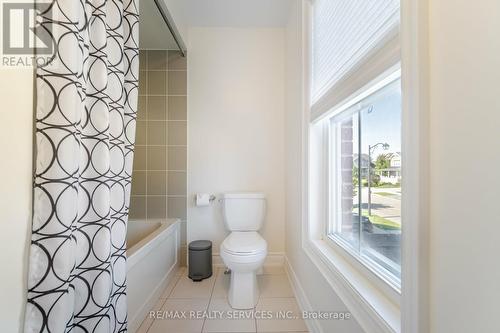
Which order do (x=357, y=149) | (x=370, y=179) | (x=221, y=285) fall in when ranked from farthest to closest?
(x=221, y=285), (x=357, y=149), (x=370, y=179)

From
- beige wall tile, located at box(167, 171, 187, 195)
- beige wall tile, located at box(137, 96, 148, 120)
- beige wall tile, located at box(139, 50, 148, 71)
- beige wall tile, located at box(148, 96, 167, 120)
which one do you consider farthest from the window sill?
beige wall tile, located at box(139, 50, 148, 71)

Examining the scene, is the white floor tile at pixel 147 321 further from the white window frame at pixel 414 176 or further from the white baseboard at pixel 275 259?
the white window frame at pixel 414 176

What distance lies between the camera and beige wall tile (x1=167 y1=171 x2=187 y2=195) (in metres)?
2.28

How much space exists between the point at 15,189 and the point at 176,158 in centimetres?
A: 161

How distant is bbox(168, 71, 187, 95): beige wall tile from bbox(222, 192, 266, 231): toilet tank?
1.12 meters

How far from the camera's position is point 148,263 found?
1.64 m

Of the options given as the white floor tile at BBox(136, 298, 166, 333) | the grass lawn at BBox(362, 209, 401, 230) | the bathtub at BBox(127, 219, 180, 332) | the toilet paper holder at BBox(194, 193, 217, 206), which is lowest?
the white floor tile at BBox(136, 298, 166, 333)

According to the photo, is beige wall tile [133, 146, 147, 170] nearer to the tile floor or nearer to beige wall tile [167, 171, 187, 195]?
beige wall tile [167, 171, 187, 195]

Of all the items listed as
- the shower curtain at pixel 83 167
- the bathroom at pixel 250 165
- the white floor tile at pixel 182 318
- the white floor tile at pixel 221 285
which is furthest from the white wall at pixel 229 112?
the shower curtain at pixel 83 167

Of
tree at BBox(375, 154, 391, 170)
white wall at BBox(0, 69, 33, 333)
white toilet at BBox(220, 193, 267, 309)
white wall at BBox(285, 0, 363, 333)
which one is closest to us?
white wall at BBox(0, 69, 33, 333)

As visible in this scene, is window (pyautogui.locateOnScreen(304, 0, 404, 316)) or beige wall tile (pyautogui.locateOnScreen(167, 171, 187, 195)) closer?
window (pyautogui.locateOnScreen(304, 0, 404, 316))

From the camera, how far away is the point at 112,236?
102 centimetres

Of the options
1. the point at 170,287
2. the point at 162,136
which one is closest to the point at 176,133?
the point at 162,136

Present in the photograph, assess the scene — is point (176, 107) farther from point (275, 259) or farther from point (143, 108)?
point (275, 259)
